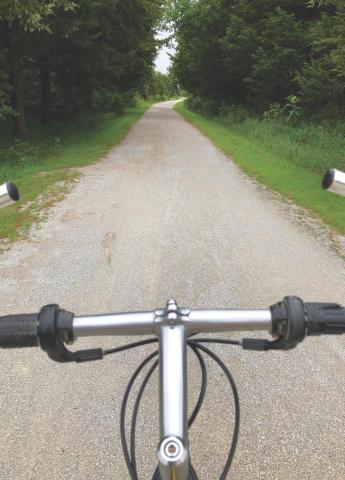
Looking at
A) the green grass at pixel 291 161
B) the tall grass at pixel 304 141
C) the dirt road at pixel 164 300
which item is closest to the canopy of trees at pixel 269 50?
the tall grass at pixel 304 141

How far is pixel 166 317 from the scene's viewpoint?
36.9 inches

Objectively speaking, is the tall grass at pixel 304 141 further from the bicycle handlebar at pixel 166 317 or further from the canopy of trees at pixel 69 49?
the bicycle handlebar at pixel 166 317

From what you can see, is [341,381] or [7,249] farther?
[7,249]

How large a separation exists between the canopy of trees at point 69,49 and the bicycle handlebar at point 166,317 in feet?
31.2

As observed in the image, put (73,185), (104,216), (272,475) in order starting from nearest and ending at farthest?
(272,475)
(104,216)
(73,185)

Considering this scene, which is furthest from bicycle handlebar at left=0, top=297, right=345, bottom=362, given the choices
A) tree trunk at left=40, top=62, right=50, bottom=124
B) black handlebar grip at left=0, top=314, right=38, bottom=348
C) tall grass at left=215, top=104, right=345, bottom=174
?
tree trunk at left=40, top=62, right=50, bottom=124

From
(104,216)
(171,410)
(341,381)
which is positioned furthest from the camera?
(104,216)

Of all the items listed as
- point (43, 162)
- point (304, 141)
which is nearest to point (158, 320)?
point (43, 162)

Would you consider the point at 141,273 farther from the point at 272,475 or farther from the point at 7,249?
the point at 272,475

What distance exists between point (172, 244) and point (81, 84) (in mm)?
15021

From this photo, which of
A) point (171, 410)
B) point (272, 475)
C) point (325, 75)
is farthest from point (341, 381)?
point (325, 75)

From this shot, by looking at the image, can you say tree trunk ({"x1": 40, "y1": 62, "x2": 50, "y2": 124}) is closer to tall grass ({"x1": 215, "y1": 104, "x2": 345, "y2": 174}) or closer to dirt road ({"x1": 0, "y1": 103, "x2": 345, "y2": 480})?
tall grass ({"x1": 215, "y1": 104, "x2": 345, "y2": 174})

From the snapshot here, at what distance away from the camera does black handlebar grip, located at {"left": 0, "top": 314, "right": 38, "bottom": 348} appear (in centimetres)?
96

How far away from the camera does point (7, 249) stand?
502 cm
